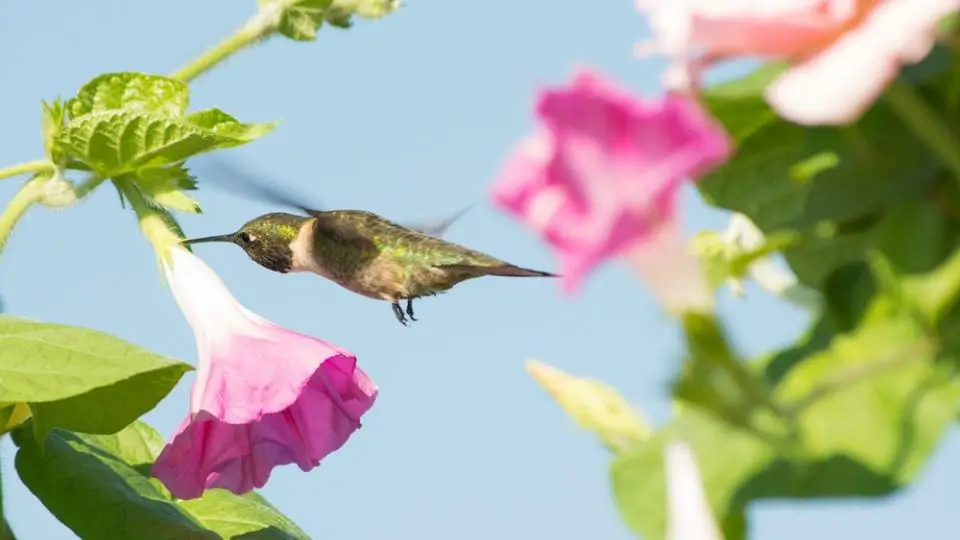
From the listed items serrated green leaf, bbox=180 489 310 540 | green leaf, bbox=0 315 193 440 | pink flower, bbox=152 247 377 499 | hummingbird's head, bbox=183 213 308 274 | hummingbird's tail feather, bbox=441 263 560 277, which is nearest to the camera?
green leaf, bbox=0 315 193 440

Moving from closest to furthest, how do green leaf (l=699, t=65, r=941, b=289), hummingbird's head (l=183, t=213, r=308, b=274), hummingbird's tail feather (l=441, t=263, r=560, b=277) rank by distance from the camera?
green leaf (l=699, t=65, r=941, b=289) → hummingbird's tail feather (l=441, t=263, r=560, b=277) → hummingbird's head (l=183, t=213, r=308, b=274)

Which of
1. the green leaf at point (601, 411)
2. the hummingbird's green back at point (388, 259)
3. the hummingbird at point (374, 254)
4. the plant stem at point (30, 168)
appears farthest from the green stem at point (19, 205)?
the green leaf at point (601, 411)

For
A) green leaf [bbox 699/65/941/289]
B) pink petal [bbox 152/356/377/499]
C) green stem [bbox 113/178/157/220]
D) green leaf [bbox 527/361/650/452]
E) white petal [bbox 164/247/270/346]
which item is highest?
green leaf [bbox 699/65/941/289]

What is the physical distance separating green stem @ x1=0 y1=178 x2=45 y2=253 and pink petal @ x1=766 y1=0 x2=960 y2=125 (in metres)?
1.30

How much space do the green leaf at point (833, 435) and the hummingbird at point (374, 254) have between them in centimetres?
144

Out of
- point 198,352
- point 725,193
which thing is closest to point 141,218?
point 198,352

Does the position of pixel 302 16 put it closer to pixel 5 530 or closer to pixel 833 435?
pixel 5 530

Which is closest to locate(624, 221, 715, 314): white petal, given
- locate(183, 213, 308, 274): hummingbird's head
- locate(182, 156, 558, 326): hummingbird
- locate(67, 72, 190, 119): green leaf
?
locate(67, 72, 190, 119): green leaf

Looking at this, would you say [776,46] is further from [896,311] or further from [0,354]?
[0,354]

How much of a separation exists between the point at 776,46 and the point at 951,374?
6.1 inches

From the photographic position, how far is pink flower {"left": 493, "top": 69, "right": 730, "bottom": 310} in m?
0.57

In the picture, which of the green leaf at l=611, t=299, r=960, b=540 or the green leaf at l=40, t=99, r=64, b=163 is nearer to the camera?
the green leaf at l=611, t=299, r=960, b=540

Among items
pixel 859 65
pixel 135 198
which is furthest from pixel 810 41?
Answer: pixel 135 198

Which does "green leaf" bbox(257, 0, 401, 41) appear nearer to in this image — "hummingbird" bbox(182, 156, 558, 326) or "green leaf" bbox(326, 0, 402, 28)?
"green leaf" bbox(326, 0, 402, 28)
